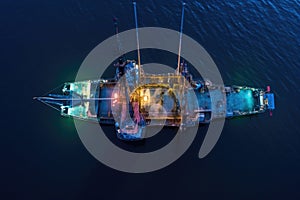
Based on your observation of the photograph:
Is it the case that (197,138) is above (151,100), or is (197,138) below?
below

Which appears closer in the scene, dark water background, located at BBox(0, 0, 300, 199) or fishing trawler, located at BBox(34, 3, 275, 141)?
dark water background, located at BBox(0, 0, 300, 199)

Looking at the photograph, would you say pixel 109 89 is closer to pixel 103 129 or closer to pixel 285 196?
pixel 103 129

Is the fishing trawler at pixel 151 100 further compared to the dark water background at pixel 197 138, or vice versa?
the fishing trawler at pixel 151 100

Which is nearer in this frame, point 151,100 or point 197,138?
point 197,138

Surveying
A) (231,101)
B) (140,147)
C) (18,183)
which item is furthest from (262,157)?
(18,183)
